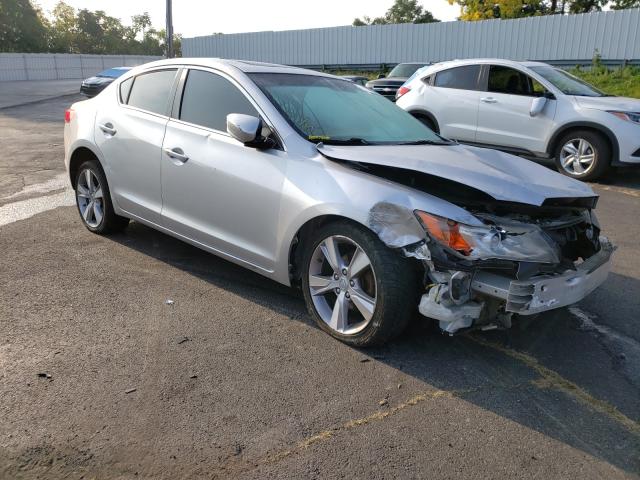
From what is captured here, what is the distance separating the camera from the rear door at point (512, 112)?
9.12 meters

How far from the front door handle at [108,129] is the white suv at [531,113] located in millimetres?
6450

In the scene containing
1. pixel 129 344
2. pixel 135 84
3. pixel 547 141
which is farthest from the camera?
pixel 547 141

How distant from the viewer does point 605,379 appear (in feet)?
10.9

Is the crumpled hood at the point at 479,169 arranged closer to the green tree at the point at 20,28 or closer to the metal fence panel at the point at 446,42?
the metal fence panel at the point at 446,42

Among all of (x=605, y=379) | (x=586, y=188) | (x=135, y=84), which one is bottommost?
(x=605, y=379)

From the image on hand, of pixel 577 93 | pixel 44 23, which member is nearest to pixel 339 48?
pixel 577 93

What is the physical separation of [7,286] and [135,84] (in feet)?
6.66

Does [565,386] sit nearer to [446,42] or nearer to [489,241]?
[489,241]

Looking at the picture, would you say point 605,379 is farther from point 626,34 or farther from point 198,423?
point 626,34

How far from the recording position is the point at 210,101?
444cm

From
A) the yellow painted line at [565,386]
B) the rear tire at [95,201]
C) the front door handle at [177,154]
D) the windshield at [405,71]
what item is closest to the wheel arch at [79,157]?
the rear tire at [95,201]

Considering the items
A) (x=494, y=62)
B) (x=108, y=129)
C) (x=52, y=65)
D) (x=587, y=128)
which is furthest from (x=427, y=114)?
(x=52, y=65)

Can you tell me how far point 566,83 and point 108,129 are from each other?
24.0 feet

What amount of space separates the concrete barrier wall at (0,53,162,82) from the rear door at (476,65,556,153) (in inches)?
1519
